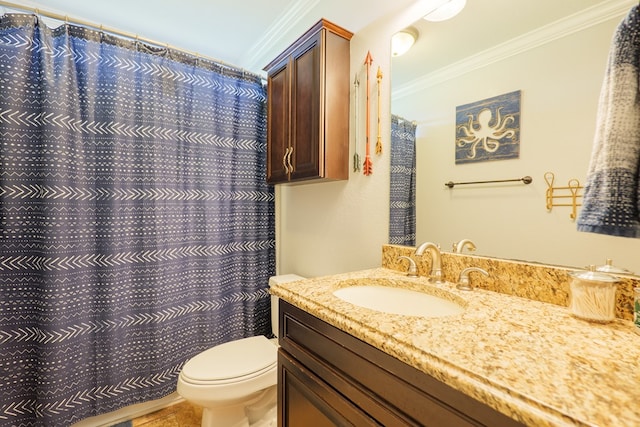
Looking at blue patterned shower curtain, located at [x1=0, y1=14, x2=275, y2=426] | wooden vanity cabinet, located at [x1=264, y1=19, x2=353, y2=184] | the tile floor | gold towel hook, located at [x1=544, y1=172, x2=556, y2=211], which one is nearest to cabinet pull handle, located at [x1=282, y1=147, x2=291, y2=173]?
wooden vanity cabinet, located at [x1=264, y1=19, x2=353, y2=184]

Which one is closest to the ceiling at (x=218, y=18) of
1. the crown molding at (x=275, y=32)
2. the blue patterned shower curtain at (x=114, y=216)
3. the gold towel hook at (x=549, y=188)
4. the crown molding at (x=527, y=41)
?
the crown molding at (x=275, y=32)

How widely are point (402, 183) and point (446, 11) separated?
698 millimetres

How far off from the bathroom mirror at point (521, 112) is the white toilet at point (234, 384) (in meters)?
0.98

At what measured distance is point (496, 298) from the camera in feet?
2.81

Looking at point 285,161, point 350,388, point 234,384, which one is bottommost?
point 234,384

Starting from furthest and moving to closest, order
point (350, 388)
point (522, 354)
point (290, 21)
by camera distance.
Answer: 1. point (290, 21)
2. point (350, 388)
3. point (522, 354)

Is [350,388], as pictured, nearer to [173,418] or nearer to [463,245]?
[463,245]

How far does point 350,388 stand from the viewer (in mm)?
690

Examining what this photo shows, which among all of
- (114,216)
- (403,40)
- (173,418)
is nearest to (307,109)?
(403,40)

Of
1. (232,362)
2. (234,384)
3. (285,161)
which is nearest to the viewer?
(234,384)

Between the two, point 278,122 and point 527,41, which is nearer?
point 527,41

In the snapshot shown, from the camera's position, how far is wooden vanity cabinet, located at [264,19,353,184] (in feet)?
4.41

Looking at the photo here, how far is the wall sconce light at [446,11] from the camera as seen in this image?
105 cm

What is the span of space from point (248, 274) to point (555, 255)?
1.64 meters
